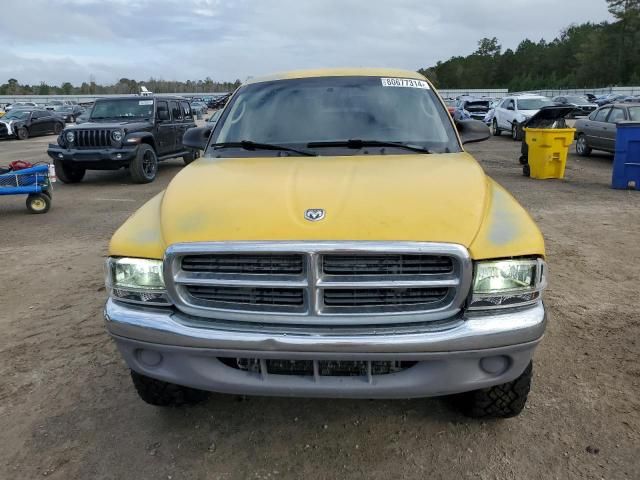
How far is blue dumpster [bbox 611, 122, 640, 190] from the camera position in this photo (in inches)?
405

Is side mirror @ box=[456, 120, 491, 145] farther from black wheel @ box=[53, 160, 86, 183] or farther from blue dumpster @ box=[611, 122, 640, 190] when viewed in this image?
black wheel @ box=[53, 160, 86, 183]

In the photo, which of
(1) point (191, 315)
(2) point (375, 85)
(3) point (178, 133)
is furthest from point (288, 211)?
(3) point (178, 133)

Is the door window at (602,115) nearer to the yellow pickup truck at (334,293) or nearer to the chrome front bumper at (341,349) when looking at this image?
the yellow pickup truck at (334,293)

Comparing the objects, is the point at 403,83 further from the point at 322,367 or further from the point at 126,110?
the point at 126,110

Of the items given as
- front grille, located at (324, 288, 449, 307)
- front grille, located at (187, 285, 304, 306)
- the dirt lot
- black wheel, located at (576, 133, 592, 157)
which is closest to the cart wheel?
the dirt lot

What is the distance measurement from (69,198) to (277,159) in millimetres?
8746

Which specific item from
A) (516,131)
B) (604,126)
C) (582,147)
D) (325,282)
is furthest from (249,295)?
(516,131)

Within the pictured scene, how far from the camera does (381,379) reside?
7.79 feet

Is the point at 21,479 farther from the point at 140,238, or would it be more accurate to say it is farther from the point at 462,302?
the point at 462,302

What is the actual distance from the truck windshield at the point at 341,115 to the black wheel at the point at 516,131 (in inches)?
716

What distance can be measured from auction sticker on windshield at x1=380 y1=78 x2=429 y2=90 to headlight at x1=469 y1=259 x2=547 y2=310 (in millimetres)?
2047

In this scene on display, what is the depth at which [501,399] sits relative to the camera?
279 cm

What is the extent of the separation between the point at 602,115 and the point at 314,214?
1454 centimetres

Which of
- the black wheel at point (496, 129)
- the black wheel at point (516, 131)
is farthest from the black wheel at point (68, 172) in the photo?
the black wheel at point (496, 129)
